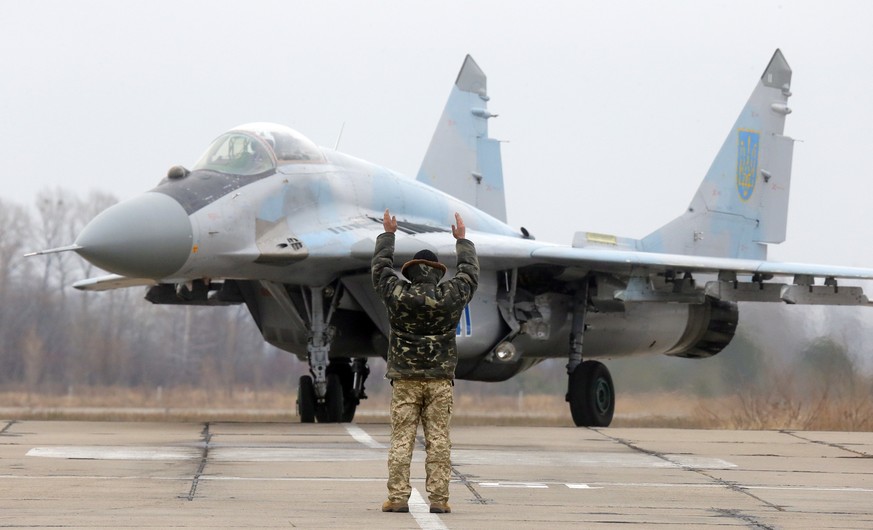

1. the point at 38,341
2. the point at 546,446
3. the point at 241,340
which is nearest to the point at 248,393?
the point at 241,340

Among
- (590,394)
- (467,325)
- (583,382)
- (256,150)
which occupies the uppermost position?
(256,150)

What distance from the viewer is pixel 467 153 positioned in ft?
68.6

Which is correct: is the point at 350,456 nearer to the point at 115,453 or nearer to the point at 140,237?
the point at 115,453

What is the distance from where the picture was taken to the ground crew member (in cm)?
758

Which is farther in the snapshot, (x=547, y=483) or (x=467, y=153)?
(x=467, y=153)

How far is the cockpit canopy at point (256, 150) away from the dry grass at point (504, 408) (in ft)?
20.1

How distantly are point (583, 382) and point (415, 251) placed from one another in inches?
→ 118

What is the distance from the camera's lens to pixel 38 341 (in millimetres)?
23906

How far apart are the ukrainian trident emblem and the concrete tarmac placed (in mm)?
7069

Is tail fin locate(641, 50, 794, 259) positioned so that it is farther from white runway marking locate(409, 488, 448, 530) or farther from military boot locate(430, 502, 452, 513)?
military boot locate(430, 502, 452, 513)

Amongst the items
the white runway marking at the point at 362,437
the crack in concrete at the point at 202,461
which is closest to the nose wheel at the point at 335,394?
the white runway marking at the point at 362,437

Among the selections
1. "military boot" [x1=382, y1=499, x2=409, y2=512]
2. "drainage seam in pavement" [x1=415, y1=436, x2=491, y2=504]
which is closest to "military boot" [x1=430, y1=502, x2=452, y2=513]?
"military boot" [x1=382, y1=499, x2=409, y2=512]

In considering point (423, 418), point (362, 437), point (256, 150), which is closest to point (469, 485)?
point (423, 418)

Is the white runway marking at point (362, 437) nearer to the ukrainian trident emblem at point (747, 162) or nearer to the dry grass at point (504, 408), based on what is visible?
the dry grass at point (504, 408)
